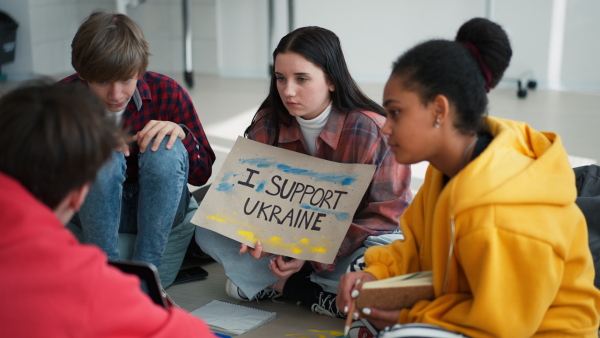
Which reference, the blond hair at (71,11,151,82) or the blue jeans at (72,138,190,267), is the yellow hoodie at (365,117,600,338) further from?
the blond hair at (71,11,151,82)

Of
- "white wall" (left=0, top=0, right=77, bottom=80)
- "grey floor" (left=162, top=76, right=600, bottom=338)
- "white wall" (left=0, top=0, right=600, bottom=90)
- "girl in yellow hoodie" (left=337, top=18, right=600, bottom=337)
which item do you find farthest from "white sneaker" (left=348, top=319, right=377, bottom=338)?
"white wall" (left=0, top=0, right=77, bottom=80)

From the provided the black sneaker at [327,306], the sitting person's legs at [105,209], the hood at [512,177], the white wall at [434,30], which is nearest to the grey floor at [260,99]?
the black sneaker at [327,306]

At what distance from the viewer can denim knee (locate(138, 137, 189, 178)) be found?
178 centimetres

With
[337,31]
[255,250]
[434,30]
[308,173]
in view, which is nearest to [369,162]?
[308,173]

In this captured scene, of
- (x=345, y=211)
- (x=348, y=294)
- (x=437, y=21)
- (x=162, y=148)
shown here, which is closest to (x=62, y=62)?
(x=437, y=21)

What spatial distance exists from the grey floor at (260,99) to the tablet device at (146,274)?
56 cm

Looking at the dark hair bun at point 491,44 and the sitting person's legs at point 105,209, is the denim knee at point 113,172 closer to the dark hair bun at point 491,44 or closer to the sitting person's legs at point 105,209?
the sitting person's legs at point 105,209

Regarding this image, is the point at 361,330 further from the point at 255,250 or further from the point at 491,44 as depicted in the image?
the point at 491,44

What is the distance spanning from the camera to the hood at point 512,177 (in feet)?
3.83

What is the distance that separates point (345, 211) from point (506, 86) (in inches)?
115

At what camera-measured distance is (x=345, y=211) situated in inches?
67.1

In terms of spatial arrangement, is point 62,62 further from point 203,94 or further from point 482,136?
point 482,136

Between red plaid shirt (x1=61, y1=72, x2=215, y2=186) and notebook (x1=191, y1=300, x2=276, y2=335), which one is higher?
red plaid shirt (x1=61, y1=72, x2=215, y2=186)

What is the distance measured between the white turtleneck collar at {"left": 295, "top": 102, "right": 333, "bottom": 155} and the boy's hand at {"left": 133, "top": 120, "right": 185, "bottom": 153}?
12.4 inches
